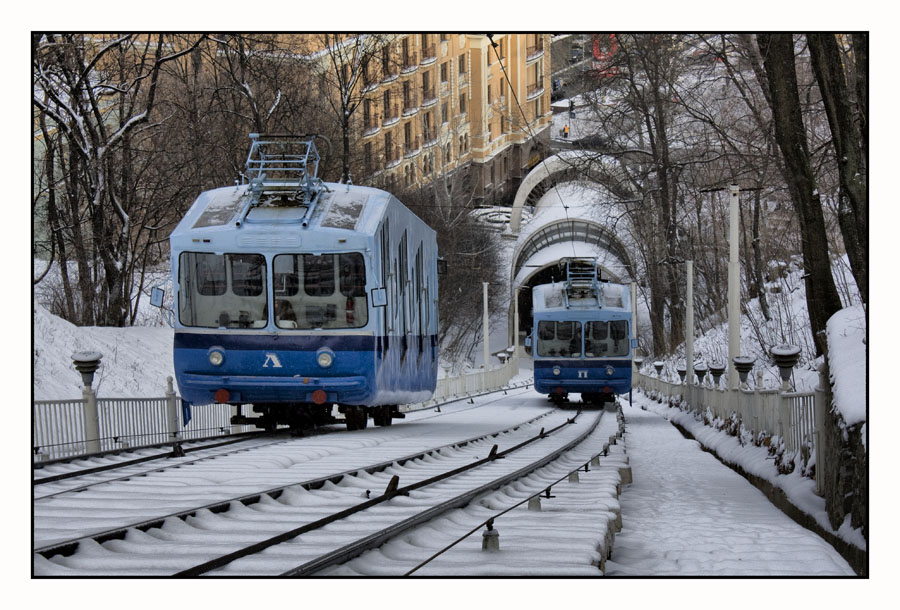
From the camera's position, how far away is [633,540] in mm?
8320

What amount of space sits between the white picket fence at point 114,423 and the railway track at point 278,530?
9.10ft

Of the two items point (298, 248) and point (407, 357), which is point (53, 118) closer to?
point (298, 248)

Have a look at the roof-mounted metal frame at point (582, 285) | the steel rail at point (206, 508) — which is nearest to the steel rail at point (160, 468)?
the steel rail at point (206, 508)

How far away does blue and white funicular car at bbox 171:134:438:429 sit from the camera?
13.6m

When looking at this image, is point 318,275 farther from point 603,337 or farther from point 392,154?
point 603,337

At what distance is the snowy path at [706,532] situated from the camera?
6.91 m

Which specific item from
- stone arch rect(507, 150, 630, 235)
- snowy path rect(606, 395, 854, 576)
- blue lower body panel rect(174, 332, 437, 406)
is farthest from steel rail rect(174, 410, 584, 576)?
stone arch rect(507, 150, 630, 235)

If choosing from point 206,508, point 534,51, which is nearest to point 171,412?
point 534,51

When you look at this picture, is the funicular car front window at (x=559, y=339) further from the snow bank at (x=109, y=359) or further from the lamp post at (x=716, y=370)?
the snow bank at (x=109, y=359)

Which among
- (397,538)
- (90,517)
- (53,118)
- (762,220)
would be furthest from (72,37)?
(762,220)

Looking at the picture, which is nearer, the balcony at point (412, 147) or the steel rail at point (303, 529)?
the steel rail at point (303, 529)

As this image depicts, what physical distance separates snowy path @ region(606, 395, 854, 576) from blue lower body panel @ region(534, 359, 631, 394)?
47.6ft

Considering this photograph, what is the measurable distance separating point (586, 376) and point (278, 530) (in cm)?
2373

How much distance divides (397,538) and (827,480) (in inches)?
164
